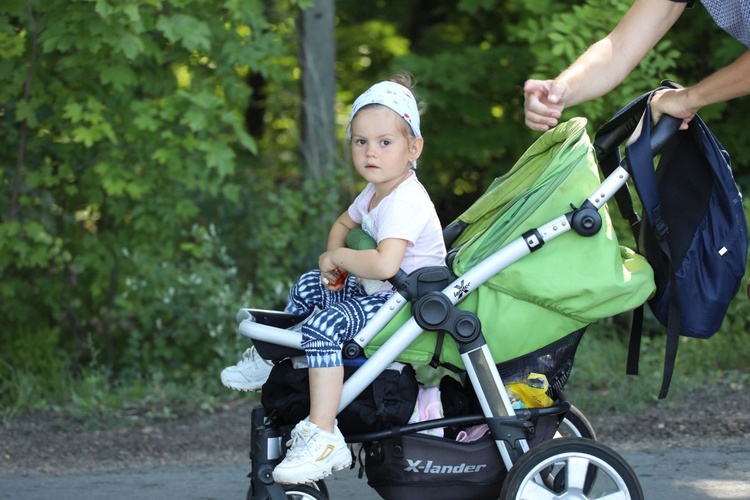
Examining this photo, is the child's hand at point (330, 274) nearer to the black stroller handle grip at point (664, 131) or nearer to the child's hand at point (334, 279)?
the child's hand at point (334, 279)

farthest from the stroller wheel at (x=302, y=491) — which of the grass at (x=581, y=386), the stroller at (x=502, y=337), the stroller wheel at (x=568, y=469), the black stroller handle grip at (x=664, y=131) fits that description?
the grass at (x=581, y=386)

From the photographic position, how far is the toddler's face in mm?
3236

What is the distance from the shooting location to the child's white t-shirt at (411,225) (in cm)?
320

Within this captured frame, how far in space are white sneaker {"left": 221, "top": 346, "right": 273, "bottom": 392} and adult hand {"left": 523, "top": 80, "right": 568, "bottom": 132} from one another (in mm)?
1230

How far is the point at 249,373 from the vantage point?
11.8ft

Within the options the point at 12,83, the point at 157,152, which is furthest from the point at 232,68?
the point at 12,83

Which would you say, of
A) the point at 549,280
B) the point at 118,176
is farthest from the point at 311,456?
the point at 118,176

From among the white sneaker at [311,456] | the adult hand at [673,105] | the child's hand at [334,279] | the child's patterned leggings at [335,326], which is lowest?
the white sneaker at [311,456]

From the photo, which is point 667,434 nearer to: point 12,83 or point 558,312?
point 558,312

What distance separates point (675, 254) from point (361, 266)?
3.24ft

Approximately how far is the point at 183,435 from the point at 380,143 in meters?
2.20

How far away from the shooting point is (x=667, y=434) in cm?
460

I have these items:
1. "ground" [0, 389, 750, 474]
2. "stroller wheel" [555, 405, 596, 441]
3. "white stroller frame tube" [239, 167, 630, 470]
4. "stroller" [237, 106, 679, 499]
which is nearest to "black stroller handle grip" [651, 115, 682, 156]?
"stroller" [237, 106, 679, 499]

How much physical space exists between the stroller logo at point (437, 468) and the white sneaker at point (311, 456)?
210 millimetres
